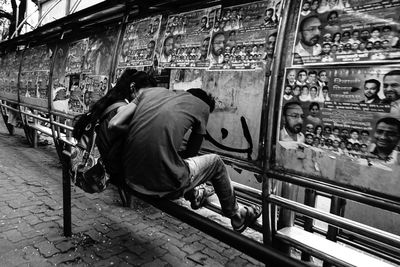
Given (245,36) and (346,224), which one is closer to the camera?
(346,224)

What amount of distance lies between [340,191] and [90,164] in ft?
5.99

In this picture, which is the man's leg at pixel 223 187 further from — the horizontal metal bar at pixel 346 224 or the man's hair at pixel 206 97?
the man's hair at pixel 206 97

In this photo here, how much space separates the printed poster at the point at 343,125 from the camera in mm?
1699

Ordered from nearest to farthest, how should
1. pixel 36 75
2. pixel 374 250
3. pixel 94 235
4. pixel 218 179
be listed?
pixel 374 250
pixel 218 179
pixel 94 235
pixel 36 75

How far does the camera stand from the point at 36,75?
6074 mm

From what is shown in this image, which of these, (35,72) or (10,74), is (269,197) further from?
(10,74)

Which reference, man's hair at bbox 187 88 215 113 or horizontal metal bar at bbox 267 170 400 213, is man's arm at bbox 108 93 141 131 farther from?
horizontal metal bar at bbox 267 170 400 213

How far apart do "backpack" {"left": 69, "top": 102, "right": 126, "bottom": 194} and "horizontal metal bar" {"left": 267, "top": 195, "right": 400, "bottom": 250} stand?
134 cm

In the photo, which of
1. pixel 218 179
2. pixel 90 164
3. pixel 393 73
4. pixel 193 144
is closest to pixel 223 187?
pixel 218 179

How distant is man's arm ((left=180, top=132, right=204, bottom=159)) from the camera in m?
2.32

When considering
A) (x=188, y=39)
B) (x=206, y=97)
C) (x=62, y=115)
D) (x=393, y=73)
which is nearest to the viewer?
(x=393, y=73)

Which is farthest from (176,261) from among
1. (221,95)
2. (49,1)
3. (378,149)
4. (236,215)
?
(49,1)

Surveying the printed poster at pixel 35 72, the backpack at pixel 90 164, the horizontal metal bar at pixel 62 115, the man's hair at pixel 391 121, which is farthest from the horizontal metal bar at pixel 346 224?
the printed poster at pixel 35 72

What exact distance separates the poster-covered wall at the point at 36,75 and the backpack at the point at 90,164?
3.60 meters
